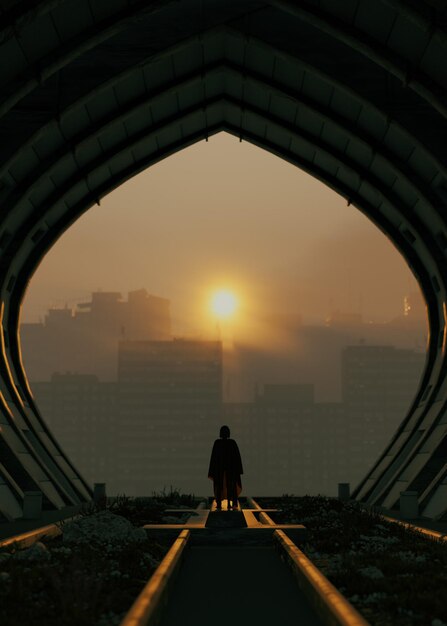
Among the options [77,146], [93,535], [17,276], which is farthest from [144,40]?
[93,535]

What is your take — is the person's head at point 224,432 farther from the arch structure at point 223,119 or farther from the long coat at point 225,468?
the arch structure at point 223,119

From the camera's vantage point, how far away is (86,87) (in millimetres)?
24234

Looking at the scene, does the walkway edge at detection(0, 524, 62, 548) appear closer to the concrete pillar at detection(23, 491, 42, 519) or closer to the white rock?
the white rock

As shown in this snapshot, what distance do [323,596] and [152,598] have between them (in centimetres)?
158

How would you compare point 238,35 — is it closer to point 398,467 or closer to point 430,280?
point 430,280

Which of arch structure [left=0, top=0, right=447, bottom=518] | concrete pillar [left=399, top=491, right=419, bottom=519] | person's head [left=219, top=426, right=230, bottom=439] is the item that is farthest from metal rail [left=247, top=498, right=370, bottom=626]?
arch structure [left=0, top=0, right=447, bottom=518]

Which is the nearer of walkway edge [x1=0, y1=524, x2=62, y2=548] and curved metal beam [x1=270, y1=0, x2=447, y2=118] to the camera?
walkway edge [x1=0, y1=524, x2=62, y2=548]

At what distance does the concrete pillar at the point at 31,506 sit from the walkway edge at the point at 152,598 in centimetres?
1259

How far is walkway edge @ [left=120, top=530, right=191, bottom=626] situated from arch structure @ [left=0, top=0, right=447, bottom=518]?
1151cm

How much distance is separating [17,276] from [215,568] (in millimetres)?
22509

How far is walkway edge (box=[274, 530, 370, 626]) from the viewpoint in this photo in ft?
24.0

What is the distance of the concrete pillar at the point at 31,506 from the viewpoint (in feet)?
77.6

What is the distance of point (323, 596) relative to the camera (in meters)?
8.55

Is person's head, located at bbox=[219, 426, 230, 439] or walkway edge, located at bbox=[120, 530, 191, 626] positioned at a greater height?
person's head, located at bbox=[219, 426, 230, 439]
